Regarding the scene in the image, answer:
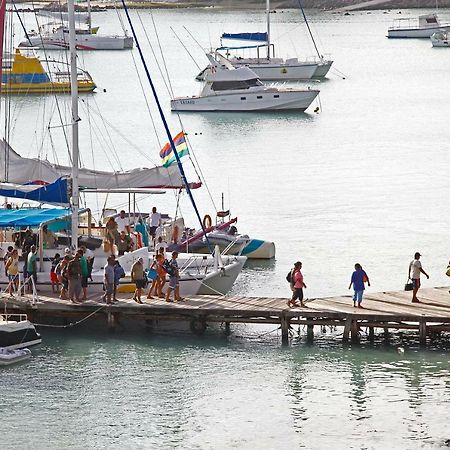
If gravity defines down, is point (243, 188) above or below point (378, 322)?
above

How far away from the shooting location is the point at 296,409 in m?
34.6

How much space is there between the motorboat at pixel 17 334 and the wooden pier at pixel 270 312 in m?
1.04

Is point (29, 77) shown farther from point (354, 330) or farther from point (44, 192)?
point (354, 330)

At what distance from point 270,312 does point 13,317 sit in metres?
6.71

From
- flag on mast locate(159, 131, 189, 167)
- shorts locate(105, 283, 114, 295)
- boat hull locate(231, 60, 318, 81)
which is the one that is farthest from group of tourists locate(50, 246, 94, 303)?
boat hull locate(231, 60, 318, 81)

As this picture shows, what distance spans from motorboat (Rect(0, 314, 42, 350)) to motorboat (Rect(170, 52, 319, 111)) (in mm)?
54670

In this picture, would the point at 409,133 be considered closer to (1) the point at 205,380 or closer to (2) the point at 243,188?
(2) the point at 243,188

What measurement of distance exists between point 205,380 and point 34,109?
6119 cm

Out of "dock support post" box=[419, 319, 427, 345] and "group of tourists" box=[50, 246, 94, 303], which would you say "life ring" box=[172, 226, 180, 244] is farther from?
"dock support post" box=[419, 319, 427, 345]

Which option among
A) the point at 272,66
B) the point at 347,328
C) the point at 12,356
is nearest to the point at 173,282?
the point at 347,328

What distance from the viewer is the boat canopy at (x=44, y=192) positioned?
44219mm

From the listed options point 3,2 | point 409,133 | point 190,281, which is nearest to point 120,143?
point 409,133

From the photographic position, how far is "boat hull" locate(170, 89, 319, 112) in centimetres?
9288

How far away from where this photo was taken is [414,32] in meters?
156
